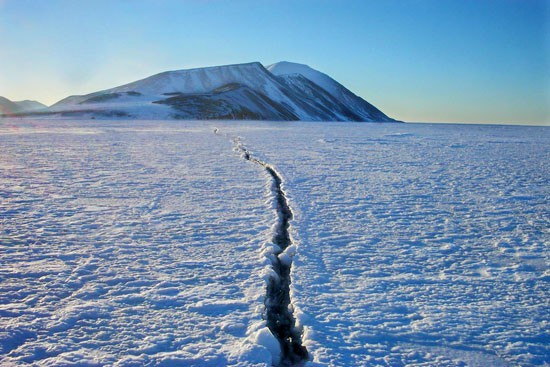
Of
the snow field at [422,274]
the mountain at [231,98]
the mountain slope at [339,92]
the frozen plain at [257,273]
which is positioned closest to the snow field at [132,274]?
the frozen plain at [257,273]

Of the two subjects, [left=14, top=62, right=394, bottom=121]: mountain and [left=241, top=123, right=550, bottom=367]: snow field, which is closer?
[left=241, top=123, right=550, bottom=367]: snow field

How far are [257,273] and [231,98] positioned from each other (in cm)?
8418

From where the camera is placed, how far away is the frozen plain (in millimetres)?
2459

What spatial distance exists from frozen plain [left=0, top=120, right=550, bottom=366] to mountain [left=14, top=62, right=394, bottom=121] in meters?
55.6

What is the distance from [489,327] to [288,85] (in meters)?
137

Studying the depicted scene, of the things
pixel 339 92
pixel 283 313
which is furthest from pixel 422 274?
pixel 339 92

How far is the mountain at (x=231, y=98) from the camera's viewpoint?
6506 cm

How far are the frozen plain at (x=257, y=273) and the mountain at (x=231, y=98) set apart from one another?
5557 centimetres

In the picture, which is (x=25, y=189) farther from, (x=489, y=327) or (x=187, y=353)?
(x=489, y=327)

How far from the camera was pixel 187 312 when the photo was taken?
9.34 feet

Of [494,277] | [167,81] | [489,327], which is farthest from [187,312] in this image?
[167,81]

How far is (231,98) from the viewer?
85.1 meters

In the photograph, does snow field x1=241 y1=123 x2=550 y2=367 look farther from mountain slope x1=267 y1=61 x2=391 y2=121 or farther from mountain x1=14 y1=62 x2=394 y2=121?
mountain slope x1=267 y1=61 x2=391 y2=121

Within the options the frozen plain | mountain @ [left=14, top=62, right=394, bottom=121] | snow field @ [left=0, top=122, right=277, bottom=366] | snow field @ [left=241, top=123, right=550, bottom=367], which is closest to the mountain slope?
mountain @ [left=14, top=62, right=394, bottom=121]
